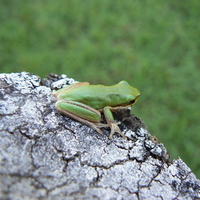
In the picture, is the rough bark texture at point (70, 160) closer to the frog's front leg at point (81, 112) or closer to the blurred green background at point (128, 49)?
the frog's front leg at point (81, 112)

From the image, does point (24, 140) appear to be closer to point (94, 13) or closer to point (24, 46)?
point (24, 46)

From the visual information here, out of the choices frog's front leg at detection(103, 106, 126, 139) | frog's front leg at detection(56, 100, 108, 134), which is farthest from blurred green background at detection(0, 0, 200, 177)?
frog's front leg at detection(56, 100, 108, 134)

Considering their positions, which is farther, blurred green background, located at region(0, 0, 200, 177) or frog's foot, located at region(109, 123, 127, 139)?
blurred green background, located at region(0, 0, 200, 177)

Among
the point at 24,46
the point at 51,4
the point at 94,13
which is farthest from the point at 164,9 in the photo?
the point at 24,46

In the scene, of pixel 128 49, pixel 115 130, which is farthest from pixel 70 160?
pixel 128 49

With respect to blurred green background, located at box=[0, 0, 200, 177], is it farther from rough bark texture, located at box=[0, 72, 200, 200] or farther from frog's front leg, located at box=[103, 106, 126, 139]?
rough bark texture, located at box=[0, 72, 200, 200]
